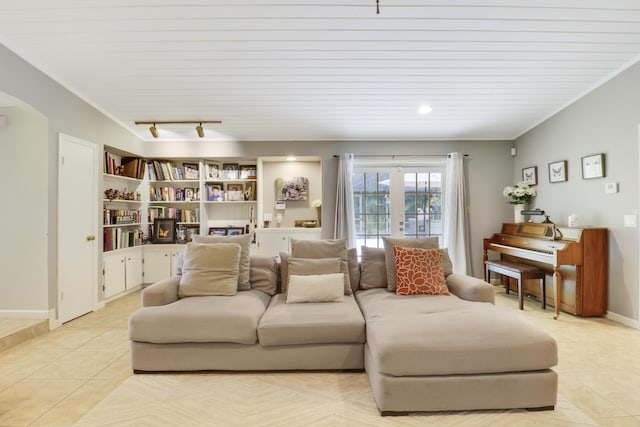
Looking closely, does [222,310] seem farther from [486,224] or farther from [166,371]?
[486,224]

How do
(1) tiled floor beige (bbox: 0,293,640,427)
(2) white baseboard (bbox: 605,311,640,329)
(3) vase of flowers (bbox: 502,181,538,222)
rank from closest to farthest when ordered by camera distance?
(1) tiled floor beige (bbox: 0,293,640,427) → (2) white baseboard (bbox: 605,311,640,329) → (3) vase of flowers (bbox: 502,181,538,222)

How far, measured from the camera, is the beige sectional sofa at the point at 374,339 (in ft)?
6.25

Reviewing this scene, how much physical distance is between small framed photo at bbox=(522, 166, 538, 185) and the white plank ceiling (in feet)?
2.36

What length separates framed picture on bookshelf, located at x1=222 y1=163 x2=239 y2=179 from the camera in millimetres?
5453

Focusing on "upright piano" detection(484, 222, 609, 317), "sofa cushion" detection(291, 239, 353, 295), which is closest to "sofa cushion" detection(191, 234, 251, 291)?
"sofa cushion" detection(291, 239, 353, 295)

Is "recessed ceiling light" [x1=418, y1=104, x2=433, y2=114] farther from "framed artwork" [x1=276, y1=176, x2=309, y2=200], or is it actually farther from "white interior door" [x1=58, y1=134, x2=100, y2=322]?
"white interior door" [x1=58, y1=134, x2=100, y2=322]

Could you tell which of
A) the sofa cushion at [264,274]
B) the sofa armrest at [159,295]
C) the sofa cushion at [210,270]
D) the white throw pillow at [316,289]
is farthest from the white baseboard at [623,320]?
the sofa armrest at [159,295]

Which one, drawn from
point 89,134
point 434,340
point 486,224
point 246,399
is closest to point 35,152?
point 89,134

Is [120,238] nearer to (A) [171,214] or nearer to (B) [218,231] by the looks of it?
(A) [171,214]

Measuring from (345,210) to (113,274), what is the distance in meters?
3.24

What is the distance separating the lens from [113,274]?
4496mm

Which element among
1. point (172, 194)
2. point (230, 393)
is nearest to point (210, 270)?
point (230, 393)

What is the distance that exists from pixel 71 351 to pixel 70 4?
270cm

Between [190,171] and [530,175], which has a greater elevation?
[190,171]
